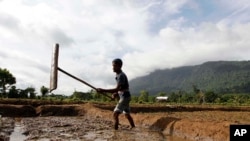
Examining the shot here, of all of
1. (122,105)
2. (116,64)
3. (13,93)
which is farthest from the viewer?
(13,93)

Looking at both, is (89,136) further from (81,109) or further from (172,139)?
(81,109)

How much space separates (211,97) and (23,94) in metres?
54.0

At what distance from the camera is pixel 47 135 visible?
27.6ft

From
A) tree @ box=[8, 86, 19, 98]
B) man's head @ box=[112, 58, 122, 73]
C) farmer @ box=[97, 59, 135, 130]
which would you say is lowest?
farmer @ box=[97, 59, 135, 130]

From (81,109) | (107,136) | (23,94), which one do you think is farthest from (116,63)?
(23,94)

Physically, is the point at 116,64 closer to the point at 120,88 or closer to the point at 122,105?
the point at 120,88

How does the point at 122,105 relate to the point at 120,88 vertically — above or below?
below

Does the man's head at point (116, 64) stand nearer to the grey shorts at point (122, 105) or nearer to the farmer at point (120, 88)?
the farmer at point (120, 88)

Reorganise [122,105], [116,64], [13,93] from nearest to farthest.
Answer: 1. [116,64]
2. [122,105]
3. [13,93]

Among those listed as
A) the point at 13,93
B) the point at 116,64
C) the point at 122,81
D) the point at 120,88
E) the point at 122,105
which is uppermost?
the point at 13,93

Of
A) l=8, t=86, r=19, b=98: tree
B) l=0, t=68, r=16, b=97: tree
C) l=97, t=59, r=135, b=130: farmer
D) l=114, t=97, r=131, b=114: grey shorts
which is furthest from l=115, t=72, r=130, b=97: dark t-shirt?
l=0, t=68, r=16, b=97: tree

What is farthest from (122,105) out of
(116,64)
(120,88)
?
(116,64)

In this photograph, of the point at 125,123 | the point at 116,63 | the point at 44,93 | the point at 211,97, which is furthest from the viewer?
the point at 211,97

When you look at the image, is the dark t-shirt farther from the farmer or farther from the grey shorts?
the grey shorts
